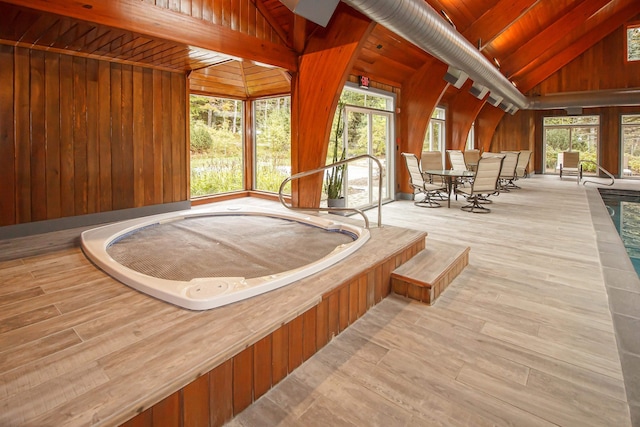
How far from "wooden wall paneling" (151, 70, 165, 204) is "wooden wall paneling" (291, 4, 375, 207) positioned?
1908mm

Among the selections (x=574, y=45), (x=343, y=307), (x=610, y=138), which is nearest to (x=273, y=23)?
(x=343, y=307)

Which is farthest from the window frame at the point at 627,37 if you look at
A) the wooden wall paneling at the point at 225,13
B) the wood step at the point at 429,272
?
the wooden wall paneling at the point at 225,13

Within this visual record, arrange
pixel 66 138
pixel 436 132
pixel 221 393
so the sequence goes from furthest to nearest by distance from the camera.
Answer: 1. pixel 436 132
2. pixel 66 138
3. pixel 221 393

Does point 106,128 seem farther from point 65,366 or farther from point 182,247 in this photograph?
point 65,366

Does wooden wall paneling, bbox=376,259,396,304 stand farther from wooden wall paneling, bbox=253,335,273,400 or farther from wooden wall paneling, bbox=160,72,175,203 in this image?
wooden wall paneling, bbox=160,72,175,203

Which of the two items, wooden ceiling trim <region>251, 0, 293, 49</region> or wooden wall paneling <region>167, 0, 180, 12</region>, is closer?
wooden wall paneling <region>167, 0, 180, 12</region>

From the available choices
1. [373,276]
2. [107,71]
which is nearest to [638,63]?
[373,276]

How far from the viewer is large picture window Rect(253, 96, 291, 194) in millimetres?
7176

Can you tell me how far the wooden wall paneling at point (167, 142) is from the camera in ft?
17.3

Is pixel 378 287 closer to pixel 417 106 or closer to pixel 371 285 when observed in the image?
pixel 371 285

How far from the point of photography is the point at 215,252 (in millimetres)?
2996

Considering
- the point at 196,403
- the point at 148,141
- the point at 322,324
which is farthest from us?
the point at 148,141

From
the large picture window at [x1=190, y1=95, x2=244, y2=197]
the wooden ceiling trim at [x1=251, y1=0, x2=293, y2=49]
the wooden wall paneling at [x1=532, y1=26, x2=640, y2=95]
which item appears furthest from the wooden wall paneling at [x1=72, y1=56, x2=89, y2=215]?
the wooden wall paneling at [x1=532, y1=26, x2=640, y2=95]

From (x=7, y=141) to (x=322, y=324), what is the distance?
3.97 m
